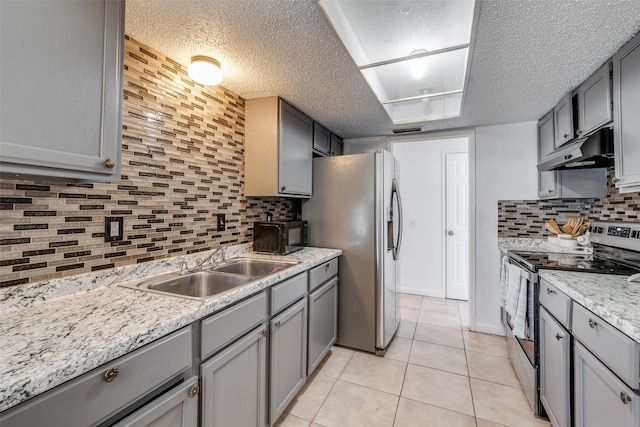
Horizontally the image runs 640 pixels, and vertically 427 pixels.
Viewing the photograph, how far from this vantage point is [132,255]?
1447 mm

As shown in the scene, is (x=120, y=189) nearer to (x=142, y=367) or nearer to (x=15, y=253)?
(x=15, y=253)

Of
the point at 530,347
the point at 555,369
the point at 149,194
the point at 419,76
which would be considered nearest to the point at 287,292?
the point at 149,194

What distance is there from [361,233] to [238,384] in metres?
1.50

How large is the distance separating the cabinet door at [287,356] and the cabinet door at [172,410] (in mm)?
542

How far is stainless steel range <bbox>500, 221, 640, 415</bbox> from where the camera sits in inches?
65.7

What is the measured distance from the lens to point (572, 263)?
1.77m

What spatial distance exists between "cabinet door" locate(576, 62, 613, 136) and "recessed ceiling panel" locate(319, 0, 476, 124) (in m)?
0.73

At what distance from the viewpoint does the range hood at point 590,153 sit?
158 centimetres

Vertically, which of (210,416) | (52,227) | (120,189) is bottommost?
(210,416)

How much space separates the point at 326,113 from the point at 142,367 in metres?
2.29

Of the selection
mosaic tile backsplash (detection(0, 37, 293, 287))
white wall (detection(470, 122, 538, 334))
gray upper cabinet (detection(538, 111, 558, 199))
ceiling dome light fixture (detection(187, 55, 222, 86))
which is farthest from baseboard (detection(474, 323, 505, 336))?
ceiling dome light fixture (detection(187, 55, 222, 86))

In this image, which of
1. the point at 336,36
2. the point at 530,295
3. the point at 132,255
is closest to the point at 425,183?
the point at 530,295

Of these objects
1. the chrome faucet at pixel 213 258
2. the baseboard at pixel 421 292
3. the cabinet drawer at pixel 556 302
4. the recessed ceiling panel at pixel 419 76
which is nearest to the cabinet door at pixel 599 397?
the cabinet drawer at pixel 556 302

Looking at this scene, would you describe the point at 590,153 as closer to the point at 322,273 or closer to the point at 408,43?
the point at 408,43
